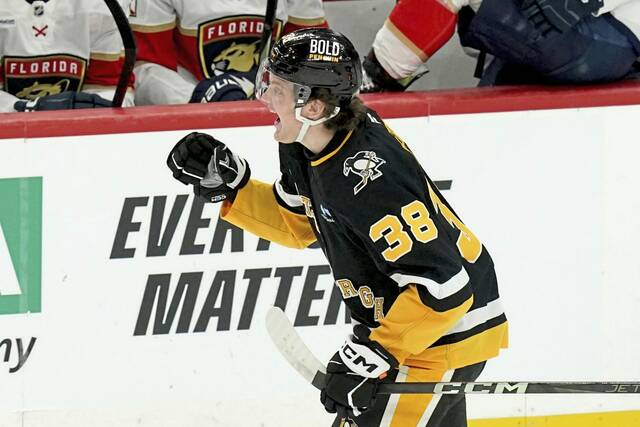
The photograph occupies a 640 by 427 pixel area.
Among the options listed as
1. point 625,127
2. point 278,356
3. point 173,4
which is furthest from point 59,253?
point 625,127

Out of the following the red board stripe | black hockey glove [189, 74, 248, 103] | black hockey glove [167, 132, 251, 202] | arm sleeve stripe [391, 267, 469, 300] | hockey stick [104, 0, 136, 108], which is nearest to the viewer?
arm sleeve stripe [391, 267, 469, 300]

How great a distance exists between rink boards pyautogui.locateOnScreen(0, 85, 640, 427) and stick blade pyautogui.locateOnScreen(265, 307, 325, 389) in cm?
48

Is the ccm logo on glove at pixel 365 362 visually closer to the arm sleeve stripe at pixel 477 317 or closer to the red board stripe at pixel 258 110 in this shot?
the arm sleeve stripe at pixel 477 317

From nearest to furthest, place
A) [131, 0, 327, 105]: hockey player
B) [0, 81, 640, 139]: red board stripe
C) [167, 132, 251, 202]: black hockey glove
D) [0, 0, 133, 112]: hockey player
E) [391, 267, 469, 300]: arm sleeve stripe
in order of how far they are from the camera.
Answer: [391, 267, 469, 300]: arm sleeve stripe, [167, 132, 251, 202]: black hockey glove, [0, 81, 640, 139]: red board stripe, [0, 0, 133, 112]: hockey player, [131, 0, 327, 105]: hockey player

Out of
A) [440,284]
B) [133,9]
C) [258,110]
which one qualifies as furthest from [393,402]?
[133,9]

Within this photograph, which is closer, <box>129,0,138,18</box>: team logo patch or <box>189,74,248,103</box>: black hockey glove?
<box>189,74,248,103</box>: black hockey glove

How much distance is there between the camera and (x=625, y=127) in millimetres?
2971

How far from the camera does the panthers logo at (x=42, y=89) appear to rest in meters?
3.23

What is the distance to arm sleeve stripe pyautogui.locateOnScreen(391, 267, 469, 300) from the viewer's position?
220 cm

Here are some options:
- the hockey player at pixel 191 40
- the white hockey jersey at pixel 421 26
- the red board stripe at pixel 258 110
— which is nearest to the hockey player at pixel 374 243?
the red board stripe at pixel 258 110

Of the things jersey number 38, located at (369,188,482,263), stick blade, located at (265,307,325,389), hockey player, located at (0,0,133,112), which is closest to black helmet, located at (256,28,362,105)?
jersey number 38, located at (369,188,482,263)

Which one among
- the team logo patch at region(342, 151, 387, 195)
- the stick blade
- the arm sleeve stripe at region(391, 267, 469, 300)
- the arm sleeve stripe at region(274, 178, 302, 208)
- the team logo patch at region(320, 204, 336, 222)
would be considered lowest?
the stick blade

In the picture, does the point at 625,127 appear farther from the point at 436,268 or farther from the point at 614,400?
the point at 436,268

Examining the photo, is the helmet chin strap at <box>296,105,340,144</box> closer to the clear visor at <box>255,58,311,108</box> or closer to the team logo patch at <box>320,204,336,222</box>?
the clear visor at <box>255,58,311,108</box>
